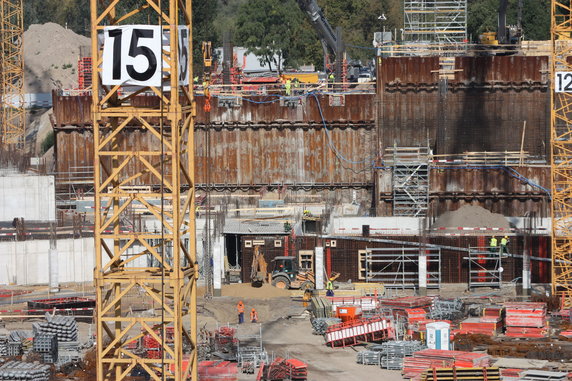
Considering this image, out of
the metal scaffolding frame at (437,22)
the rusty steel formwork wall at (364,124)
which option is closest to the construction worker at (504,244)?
the rusty steel formwork wall at (364,124)

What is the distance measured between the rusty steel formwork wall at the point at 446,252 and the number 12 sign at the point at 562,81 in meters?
7.09

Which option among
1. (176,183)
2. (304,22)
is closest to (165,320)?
(176,183)

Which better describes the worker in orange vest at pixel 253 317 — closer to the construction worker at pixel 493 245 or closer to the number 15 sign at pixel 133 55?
the construction worker at pixel 493 245

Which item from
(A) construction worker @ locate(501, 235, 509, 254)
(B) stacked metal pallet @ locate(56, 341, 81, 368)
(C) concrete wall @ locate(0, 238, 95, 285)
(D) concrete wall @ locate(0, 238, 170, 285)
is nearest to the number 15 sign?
(B) stacked metal pallet @ locate(56, 341, 81, 368)

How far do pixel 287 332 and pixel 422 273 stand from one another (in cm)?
836

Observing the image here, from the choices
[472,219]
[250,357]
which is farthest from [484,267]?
[250,357]

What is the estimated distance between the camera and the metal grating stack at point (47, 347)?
127 feet

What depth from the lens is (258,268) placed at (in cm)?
5312

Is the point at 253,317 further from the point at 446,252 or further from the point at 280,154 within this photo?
→ the point at 280,154

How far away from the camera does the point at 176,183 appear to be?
83.4 ft

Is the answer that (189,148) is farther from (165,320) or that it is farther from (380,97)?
(380,97)

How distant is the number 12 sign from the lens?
48.7m

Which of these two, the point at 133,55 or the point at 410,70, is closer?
the point at 133,55

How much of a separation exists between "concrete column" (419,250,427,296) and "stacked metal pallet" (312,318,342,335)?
694 cm
